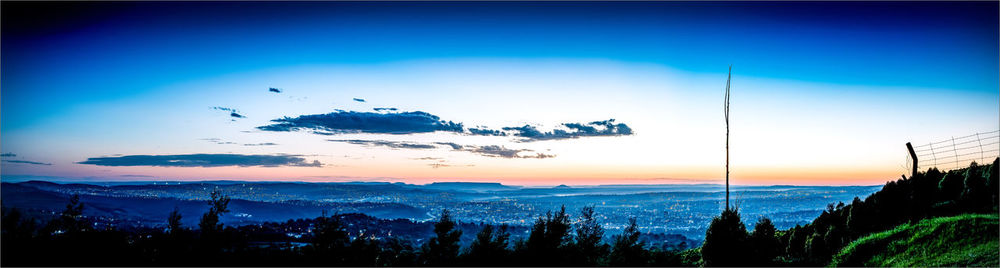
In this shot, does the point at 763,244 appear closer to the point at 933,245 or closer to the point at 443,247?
the point at 933,245

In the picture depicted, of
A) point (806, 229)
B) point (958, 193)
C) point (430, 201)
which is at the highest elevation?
point (958, 193)

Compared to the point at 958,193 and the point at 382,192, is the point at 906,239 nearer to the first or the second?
the point at 958,193

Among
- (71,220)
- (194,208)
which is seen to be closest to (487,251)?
(71,220)

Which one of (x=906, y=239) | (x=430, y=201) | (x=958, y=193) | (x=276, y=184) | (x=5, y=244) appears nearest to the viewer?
(x=5, y=244)

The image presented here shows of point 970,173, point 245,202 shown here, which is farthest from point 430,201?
point 970,173

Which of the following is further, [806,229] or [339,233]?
[806,229]

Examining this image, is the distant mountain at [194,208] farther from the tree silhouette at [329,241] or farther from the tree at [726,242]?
the tree at [726,242]

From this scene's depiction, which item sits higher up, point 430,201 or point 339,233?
point 339,233
